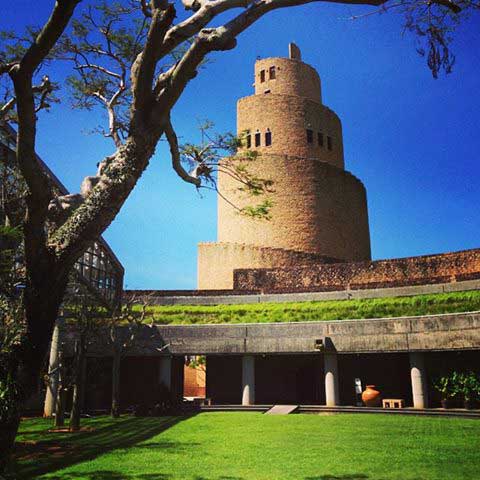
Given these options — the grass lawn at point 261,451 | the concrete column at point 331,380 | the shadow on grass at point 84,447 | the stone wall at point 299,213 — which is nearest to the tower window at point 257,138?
the stone wall at point 299,213

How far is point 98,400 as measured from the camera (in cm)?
2564

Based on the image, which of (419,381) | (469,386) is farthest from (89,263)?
(469,386)

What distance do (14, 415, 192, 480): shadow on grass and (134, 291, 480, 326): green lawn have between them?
33.1ft

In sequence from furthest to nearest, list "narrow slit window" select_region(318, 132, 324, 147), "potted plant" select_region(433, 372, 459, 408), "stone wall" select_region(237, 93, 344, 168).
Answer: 1. "narrow slit window" select_region(318, 132, 324, 147)
2. "stone wall" select_region(237, 93, 344, 168)
3. "potted plant" select_region(433, 372, 459, 408)

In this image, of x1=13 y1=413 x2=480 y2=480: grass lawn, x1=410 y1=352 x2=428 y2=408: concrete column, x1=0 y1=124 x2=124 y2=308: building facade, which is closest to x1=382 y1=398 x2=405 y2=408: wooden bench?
x1=410 y1=352 x2=428 y2=408: concrete column

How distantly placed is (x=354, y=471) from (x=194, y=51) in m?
6.99

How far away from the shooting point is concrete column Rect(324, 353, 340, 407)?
22625 mm

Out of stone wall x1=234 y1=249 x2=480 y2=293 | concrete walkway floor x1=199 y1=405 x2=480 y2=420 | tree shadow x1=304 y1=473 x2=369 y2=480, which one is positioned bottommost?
concrete walkway floor x1=199 y1=405 x2=480 y2=420

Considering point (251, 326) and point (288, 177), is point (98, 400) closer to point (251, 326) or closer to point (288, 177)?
point (251, 326)

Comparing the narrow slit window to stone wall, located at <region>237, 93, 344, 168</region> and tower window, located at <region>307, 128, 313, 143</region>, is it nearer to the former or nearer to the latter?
stone wall, located at <region>237, 93, 344, 168</region>

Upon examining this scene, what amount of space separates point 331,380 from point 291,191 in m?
21.8

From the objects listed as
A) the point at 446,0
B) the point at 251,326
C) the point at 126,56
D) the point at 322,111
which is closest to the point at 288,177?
the point at 322,111

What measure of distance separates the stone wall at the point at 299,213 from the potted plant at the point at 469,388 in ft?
70.0

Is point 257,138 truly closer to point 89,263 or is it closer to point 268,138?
point 268,138
